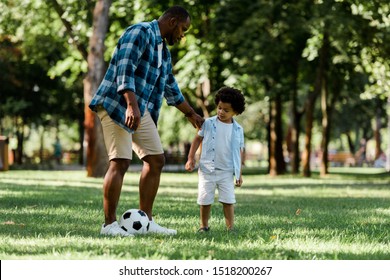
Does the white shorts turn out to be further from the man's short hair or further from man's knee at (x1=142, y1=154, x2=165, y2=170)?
the man's short hair

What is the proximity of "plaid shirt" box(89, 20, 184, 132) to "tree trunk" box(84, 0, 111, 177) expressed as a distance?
16.5 m

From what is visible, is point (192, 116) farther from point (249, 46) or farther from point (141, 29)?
point (249, 46)

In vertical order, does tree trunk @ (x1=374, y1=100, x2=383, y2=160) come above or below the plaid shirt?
above

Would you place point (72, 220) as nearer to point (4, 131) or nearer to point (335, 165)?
point (4, 131)

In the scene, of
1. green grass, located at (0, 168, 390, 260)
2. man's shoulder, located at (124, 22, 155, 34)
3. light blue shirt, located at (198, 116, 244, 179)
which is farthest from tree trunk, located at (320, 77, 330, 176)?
man's shoulder, located at (124, 22, 155, 34)

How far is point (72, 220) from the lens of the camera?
998 centimetres

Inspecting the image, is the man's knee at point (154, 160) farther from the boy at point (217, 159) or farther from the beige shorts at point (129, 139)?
the boy at point (217, 159)

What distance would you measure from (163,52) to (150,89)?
0.46 meters

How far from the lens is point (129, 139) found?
841cm

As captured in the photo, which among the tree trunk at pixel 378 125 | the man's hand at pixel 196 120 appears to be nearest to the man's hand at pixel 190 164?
the man's hand at pixel 196 120

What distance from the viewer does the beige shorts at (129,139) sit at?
8.38 m

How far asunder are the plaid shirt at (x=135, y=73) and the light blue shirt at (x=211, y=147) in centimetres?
54

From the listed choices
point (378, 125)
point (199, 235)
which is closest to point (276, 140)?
point (378, 125)

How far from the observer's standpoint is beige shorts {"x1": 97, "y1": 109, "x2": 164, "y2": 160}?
8375mm
